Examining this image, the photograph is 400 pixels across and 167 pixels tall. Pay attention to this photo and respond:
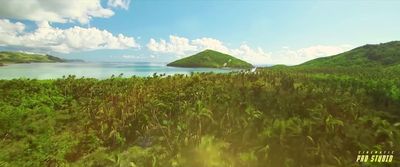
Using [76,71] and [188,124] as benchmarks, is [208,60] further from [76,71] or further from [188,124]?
[188,124]

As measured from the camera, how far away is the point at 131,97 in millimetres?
18844

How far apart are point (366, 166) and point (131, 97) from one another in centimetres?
1342

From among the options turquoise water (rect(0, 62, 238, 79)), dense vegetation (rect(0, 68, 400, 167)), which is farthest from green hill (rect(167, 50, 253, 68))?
dense vegetation (rect(0, 68, 400, 167))

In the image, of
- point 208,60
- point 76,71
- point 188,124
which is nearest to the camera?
point 188,124

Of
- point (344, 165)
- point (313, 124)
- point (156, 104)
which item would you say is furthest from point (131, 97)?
point (344, 165)

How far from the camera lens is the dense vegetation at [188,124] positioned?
11656 mm

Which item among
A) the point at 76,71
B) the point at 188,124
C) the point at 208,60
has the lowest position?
the point at 188,124

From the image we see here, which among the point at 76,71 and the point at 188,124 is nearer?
the point at 188,124

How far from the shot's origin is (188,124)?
15.1 m

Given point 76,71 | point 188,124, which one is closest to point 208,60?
point 76,71

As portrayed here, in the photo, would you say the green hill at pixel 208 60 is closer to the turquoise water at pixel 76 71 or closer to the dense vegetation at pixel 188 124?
the turquoise water at pixel 76 71

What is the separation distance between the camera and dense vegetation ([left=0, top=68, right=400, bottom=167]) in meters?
11.7

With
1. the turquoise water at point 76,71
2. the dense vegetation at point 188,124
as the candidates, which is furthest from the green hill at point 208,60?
the dense vegetation at point 188,124

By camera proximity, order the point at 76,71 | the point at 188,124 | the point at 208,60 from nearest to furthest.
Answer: the point at 188,124
the point at 76,71
the point at 208,60
